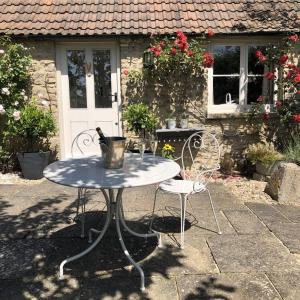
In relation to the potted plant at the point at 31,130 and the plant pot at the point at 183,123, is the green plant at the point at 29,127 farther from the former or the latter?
the plant pot at the point at 183,123

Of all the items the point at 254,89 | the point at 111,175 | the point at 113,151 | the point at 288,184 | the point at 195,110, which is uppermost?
the point at 254,89

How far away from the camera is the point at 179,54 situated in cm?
707

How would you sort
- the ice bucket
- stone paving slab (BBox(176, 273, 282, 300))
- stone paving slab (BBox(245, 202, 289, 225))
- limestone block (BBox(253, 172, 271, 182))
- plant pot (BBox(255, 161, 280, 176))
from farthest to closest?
1. limestone block (BBox(253, 172, 271, 182))
2. plant pot (BBox(255, 161, 280, 176))
3. stone paving slab (BBox(245, 202, 289, 225))
4. the ice bucket
5. stone paving slab (BBox(176, 273, 282, 300))

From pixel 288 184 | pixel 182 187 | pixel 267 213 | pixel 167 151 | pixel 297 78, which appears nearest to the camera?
pixel 182 187

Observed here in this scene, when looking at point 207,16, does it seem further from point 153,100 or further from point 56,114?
point 56,114

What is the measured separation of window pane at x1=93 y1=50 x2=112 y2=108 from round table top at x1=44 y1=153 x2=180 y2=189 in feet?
12.4

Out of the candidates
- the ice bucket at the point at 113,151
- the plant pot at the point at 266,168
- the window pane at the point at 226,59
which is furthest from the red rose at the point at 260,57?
the ice bucket at the point at 113,151

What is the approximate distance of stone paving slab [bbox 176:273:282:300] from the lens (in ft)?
9.98

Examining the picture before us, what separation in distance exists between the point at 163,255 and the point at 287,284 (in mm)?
1167

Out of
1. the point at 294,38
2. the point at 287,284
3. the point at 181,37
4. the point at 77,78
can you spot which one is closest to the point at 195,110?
the point at 181,37

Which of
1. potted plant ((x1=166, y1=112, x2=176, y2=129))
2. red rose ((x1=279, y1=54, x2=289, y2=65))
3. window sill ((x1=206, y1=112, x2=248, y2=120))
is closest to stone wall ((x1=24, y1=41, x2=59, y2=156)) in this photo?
potted plant ((x1=166, y1=112, x2=176, y2=129))

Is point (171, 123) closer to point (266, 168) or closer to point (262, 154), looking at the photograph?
point (262, 154)

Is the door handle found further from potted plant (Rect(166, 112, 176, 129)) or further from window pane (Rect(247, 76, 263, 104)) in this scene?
window pane (Rect(247, 76, 263, 104))

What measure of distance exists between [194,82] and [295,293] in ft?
16.5
